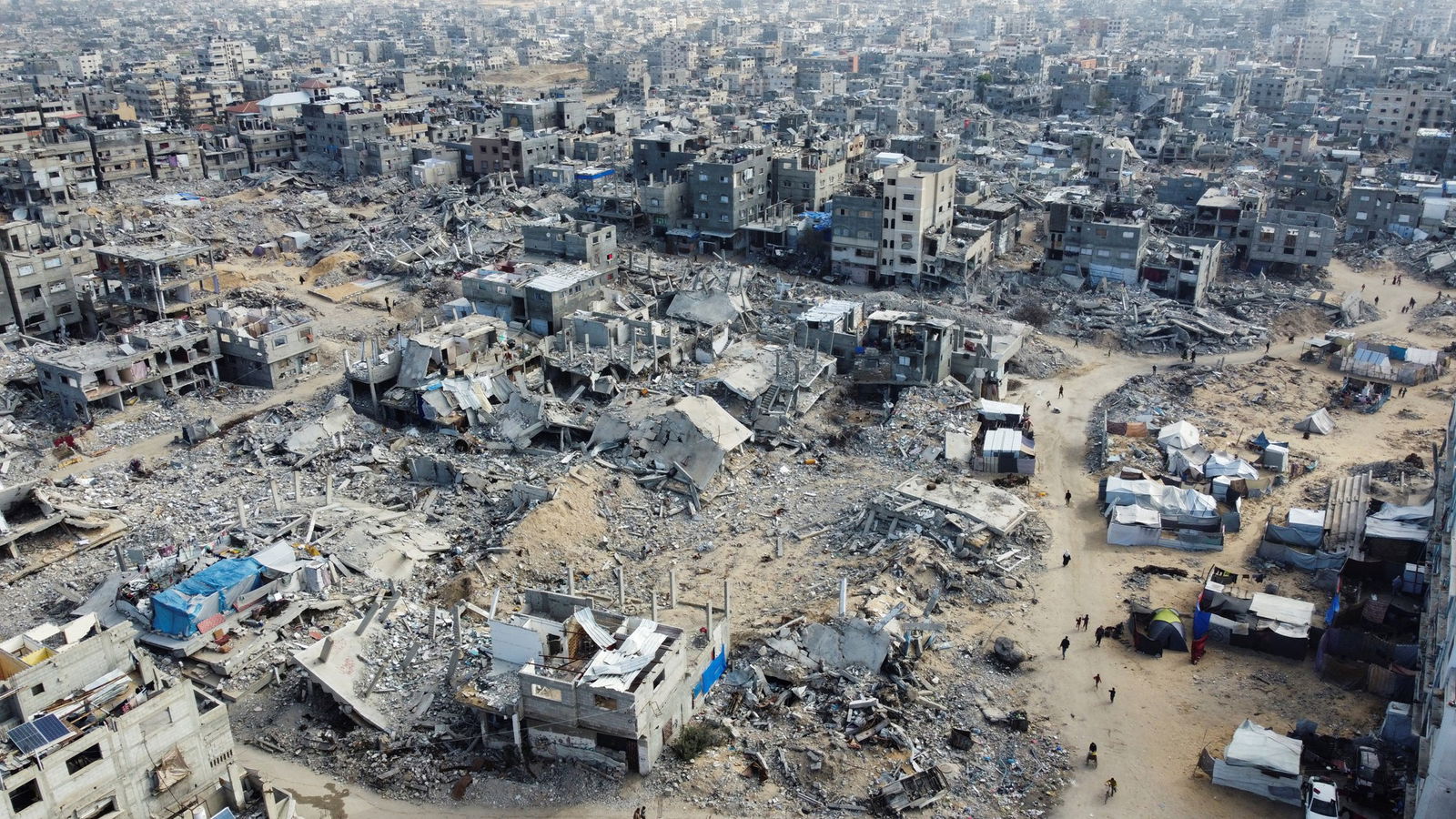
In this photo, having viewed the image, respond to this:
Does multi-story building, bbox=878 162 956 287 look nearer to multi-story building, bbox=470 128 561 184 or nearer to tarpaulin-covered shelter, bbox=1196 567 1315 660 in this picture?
multi-story building, bbox=470 128 561 184

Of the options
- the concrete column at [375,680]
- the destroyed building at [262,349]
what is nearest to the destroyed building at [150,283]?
the destroyed building at [262,349]

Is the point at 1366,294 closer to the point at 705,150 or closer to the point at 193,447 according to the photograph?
the point at 705,150

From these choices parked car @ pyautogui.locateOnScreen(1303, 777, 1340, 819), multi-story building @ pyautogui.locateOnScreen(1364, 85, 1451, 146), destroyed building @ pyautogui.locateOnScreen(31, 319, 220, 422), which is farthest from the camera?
multi-story building @ pyautogui.locateOnScreen(1364, 85, 1451, 146)

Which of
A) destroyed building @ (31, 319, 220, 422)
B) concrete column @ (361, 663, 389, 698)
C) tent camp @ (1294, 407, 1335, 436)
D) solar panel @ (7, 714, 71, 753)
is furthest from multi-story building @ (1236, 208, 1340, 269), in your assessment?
solar panel @ (7, 714, 71, 753)

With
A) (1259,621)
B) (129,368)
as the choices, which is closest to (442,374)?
(129,368)

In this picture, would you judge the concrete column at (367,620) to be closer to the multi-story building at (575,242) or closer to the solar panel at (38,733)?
the solar panel at (38,733)

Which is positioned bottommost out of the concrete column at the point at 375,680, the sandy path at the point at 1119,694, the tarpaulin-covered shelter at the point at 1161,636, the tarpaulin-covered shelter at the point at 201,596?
the sandy path at the point at 1119,694

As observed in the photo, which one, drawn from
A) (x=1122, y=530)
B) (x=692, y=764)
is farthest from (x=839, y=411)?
(x=692, y=764)
